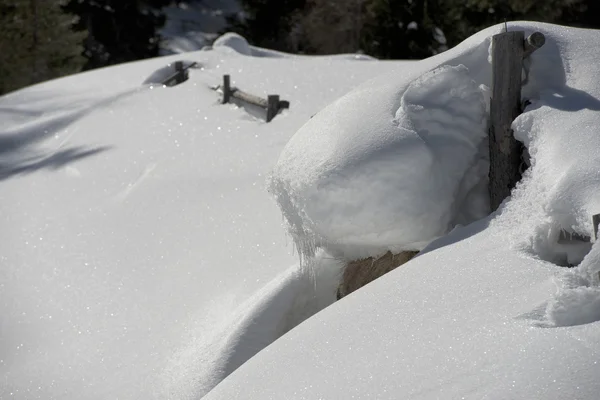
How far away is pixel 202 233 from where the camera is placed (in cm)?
721

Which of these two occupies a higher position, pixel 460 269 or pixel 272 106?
pixel 460 269

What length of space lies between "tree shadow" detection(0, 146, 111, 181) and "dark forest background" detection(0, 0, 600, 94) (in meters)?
10.1

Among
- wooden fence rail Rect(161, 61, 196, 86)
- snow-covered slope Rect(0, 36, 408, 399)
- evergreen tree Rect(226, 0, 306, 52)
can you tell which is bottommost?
evergreen tree Rect(226, 0, 306, 52)

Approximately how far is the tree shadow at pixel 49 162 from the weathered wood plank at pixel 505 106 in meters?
7.00

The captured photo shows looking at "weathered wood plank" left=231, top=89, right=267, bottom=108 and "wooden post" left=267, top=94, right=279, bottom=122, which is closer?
"wooden post" left=267, top=94, right=279, bottom=122

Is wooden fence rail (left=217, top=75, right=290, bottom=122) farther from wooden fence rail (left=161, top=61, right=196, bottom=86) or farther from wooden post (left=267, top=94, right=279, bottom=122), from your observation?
wooden fence rail (left=161, top=61, right=196, bottom=86)

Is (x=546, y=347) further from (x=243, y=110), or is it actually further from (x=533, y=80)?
(x=243, y=110)

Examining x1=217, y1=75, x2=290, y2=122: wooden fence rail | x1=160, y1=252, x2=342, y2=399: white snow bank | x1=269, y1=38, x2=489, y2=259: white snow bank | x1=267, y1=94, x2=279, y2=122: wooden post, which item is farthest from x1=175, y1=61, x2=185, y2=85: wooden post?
x1=269, y1=38, x2=489, y2=259: white snow bank

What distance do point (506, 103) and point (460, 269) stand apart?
4.13 feet

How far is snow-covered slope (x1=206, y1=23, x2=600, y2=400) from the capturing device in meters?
3.11

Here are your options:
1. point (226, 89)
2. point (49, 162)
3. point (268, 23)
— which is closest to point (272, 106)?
point (226, 89)

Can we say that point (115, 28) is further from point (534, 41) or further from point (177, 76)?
point (534, 41)

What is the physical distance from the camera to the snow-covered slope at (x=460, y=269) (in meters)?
3.11

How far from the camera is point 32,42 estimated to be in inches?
868
